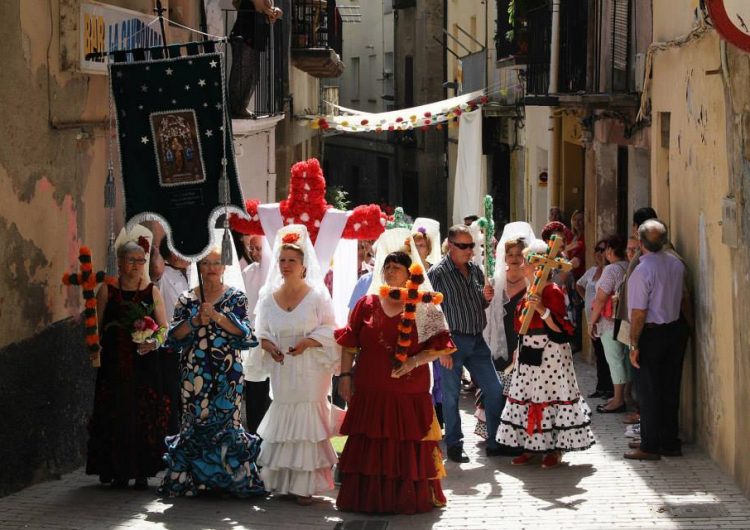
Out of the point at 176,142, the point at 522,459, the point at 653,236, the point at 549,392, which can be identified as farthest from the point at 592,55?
the point at 176,142

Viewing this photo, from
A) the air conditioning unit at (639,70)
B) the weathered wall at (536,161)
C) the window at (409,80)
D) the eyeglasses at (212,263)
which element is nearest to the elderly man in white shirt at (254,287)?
the eyeglasses at (212,263)

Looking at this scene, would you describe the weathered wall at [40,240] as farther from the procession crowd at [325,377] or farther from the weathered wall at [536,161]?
the weathered wall at [536,161]

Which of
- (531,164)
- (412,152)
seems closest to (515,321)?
(531,164)

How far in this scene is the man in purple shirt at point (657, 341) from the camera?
11086 millimetres

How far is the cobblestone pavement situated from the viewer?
9.21 meters

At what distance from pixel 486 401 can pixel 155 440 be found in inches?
112

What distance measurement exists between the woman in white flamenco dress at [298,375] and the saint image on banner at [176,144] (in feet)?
3.17

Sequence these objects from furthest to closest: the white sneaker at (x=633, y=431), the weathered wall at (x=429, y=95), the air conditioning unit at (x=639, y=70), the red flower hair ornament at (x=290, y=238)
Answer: the weathered wall at (x=429, y=95) < the air conditioning unit at (x=639, y=70) < the white sneaker at (x=633, y=431) < the red flower hair ornament at (x=290, y=238)

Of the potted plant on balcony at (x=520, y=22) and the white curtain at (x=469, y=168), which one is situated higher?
the potted plant on balcony at (x=520, y=22)

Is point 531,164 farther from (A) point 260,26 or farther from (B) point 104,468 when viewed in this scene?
(B) point 104,468

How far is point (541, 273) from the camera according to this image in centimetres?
1089

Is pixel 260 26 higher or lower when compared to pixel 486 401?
higher

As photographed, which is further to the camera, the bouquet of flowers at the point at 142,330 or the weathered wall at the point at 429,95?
A: the weathered wall at the point at 429,95

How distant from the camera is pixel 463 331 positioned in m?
11.4
